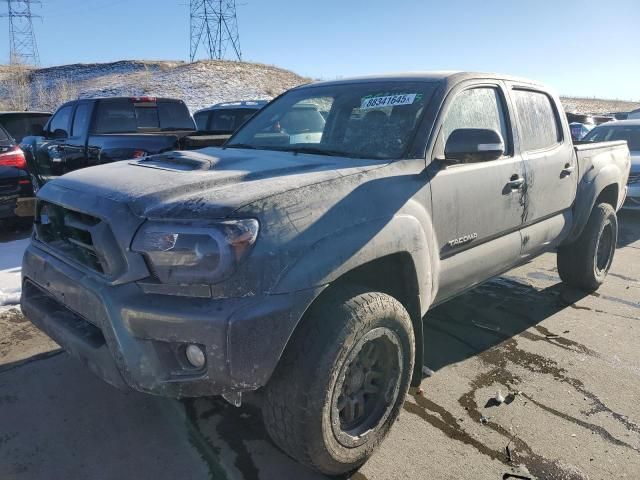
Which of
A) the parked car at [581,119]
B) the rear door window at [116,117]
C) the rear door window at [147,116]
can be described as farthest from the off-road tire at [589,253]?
the parked car at [581,119]

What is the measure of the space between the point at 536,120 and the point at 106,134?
572cm

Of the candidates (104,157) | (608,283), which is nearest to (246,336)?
(608,283)

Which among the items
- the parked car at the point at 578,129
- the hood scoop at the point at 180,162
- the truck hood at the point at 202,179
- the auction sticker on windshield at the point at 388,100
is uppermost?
the auction sticker on windshield at the point at 388,100

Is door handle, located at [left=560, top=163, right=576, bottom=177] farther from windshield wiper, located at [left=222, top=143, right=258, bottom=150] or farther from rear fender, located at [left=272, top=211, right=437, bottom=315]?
windshield wiper, located at [left=222, top=143, right=258, bottom=150]

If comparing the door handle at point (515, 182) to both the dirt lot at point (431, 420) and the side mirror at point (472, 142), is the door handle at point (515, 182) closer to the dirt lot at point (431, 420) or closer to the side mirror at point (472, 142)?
the side mirror at point (472, 142)

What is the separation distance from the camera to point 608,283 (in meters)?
5.40

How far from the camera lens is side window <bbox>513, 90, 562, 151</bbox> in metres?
3.80

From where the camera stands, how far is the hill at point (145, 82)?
1140 inches

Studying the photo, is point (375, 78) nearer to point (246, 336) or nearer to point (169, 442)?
point (246, 336)

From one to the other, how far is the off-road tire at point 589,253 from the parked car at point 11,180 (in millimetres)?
6487

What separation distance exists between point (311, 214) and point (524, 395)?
78.1 inches

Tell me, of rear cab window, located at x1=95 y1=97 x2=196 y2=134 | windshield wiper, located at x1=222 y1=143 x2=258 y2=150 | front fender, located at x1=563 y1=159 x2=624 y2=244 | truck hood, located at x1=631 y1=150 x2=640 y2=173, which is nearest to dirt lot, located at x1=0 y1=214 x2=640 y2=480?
front fender, located at x1=563 y1=159 x2=624 y2=244

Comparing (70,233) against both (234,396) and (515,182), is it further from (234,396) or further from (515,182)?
(515,182)

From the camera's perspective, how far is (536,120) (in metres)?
4.00
